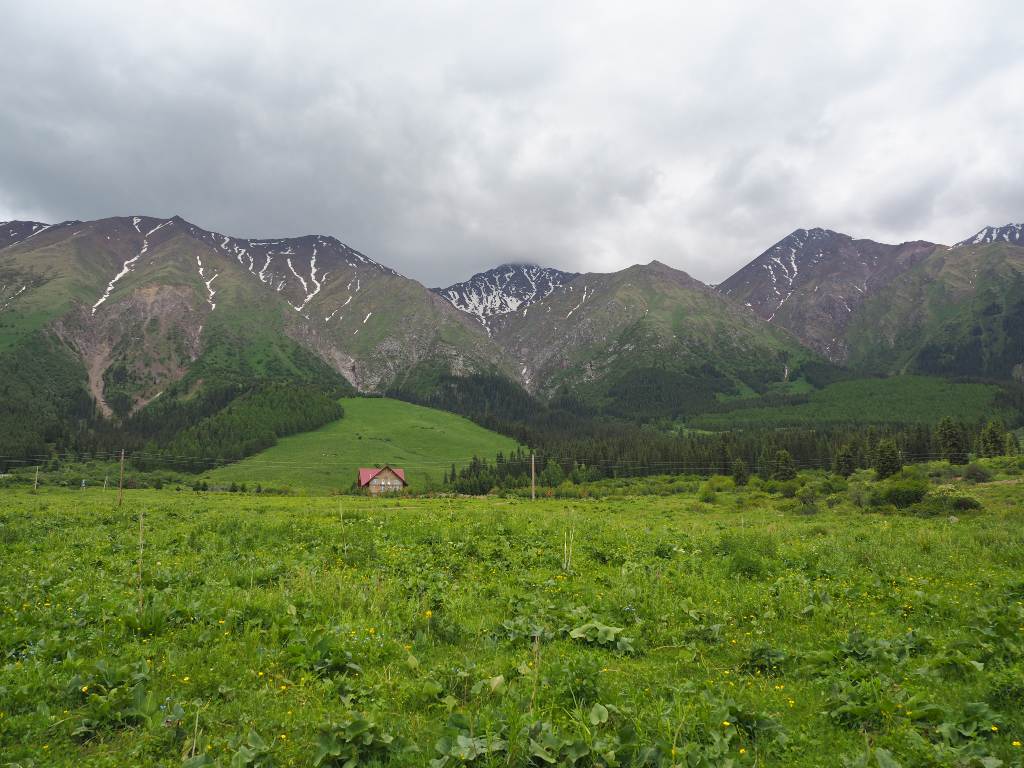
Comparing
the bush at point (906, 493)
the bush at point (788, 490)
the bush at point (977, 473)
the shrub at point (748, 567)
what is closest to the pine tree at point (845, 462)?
the bush at point (977, 473)

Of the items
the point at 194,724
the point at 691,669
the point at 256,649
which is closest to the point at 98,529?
the point at 256,649

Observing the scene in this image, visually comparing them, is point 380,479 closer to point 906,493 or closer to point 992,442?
point 906,493

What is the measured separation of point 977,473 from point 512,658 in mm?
79870

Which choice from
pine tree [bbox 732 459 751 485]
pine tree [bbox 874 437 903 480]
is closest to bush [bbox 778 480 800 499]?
pine tree [bbox 874 437 903 480]

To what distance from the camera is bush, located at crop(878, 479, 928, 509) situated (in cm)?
4584

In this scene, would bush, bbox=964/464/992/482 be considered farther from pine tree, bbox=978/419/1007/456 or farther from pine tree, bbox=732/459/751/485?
pine tree, bbox=978/419/1007/456

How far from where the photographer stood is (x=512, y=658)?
10.4 meters

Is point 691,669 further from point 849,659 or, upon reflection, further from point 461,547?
point 461,547

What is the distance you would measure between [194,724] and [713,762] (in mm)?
7368

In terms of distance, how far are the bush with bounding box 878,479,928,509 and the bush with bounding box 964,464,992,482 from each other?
2674cm

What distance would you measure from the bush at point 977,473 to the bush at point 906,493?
2674cm

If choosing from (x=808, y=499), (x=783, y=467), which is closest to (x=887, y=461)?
(x=783, y=467)

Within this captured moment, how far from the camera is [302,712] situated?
840 centimetres

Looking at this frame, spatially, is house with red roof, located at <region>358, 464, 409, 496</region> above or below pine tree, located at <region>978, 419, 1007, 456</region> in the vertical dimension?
below
